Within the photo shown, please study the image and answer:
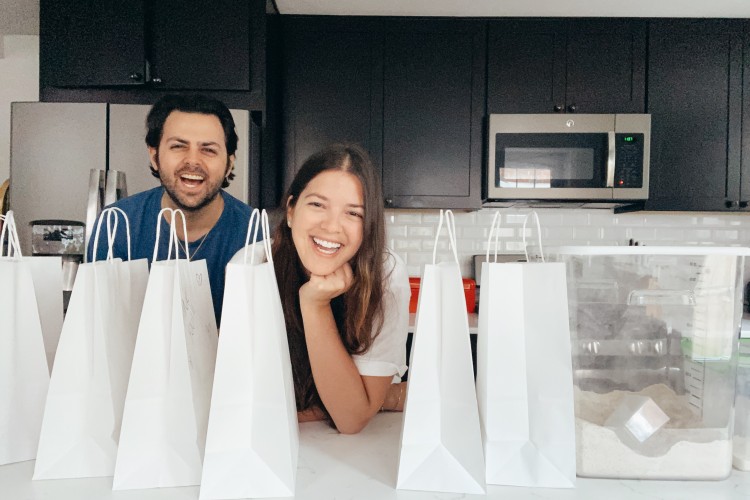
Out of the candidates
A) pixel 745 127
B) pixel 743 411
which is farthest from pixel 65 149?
pixel 745 127

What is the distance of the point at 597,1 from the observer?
238 centimetres

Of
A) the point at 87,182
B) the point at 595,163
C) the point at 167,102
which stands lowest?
the point at 87,182

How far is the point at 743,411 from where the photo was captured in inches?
28.2

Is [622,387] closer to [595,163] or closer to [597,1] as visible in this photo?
[595,163]

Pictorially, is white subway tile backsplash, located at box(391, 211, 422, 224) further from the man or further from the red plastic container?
the man

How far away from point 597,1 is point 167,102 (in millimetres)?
1984

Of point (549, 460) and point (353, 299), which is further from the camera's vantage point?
point (353, 299)

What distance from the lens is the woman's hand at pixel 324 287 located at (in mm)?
913

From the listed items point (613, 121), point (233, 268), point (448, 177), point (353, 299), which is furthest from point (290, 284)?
point (613, 121)

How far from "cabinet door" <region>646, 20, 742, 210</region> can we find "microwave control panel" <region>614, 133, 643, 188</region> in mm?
136

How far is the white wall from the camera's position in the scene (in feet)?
9.70

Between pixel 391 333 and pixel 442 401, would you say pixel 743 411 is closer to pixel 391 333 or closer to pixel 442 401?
pixel 442 401

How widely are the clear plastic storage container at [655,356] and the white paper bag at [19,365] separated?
0.73 m

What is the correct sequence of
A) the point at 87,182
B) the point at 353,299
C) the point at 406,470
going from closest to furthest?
1. the point at 406,470
2. the point at 353,299
3. the point at 87,182
